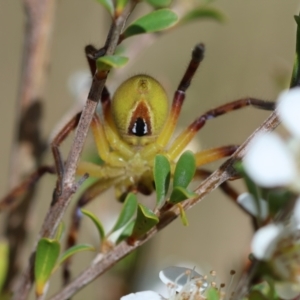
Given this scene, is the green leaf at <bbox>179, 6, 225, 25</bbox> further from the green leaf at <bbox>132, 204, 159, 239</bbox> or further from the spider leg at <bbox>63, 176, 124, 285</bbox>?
the green leaf at <bbox>132, 204, 159, 239</bbox>

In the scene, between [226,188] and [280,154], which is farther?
[226,188]

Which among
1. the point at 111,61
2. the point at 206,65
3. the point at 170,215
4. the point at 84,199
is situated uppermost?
the point at 111,61

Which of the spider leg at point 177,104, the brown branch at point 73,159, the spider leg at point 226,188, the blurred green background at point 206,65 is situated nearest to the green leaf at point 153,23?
the brown branch at point 73,159

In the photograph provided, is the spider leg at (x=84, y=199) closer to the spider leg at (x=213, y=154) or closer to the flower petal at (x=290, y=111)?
the spider leg at (x=213, y=154)

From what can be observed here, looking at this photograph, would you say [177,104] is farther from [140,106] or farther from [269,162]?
[269,162]

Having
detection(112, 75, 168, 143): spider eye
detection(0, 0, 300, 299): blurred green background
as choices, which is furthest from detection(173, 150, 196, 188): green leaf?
detection(0, 0, 300, 299): blurred green background

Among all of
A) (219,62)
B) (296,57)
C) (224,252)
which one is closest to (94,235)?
(296,57)

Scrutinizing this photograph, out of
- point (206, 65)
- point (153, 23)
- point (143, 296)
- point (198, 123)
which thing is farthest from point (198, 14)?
point (206, 65)
